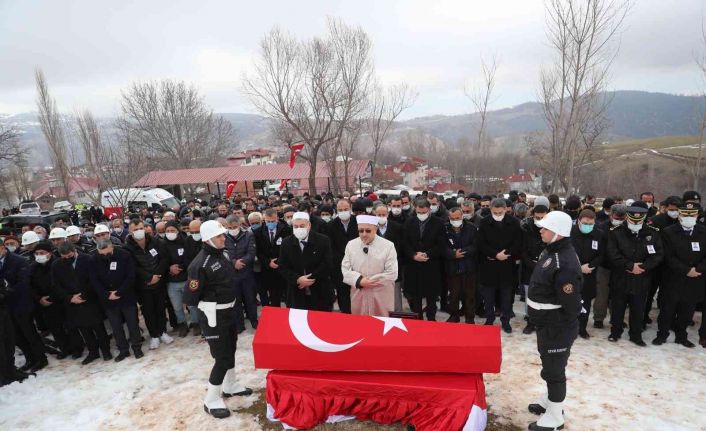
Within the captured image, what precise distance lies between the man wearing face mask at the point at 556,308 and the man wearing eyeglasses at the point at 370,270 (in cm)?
160

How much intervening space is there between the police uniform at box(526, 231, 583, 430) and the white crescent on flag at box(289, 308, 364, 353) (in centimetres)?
168

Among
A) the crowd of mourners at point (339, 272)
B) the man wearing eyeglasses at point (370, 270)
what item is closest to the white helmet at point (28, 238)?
the crowd of mourners at point (339, 272)

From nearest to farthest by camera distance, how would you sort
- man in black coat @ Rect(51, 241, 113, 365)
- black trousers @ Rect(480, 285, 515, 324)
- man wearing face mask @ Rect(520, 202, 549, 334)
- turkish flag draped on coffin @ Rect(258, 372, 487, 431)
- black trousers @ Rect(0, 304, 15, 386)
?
turkish flag draped on coffin @ Rect(258, 372, 487, 431), black trousers @ Rect(0, 304, 15, 386), man in black coat @ Rect(51, 241, 113, 365), man wearing face mask @ Rect(520, 202, 549, 334), black trousers @ Rect(480, 285, 515, 324)

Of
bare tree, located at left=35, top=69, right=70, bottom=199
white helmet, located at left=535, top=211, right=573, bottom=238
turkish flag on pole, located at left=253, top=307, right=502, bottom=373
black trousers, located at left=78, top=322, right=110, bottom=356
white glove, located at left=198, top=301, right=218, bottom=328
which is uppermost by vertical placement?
bare tree, located at left=35, top=69, right=70, bottom=199

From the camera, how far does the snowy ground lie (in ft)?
12.6

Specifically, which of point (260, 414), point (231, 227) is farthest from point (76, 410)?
point (231, 227)

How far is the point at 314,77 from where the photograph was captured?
65.2 ft

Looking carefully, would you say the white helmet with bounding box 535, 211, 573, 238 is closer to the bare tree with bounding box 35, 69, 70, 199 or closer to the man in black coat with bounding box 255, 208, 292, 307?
the man in black coat with bounding box 255, 208, 292, 307

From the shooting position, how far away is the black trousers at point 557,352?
11.4ft

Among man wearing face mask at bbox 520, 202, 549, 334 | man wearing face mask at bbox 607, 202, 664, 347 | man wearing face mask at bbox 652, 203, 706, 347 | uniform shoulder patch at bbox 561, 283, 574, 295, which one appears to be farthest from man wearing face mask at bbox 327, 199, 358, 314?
man wearing face mask at bbox 652, 203, 706, 347

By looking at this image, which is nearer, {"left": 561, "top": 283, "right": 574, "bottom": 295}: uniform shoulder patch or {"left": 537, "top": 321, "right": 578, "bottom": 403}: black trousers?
{"left": 561, "top": 283, "right": 574, "bottom": 295}: uniform shoulder patch

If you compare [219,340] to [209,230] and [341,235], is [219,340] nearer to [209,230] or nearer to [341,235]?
[209,230]

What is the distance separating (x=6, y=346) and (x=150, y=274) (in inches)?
73.7

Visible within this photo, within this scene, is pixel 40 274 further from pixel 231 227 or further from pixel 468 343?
pixel 468 343
